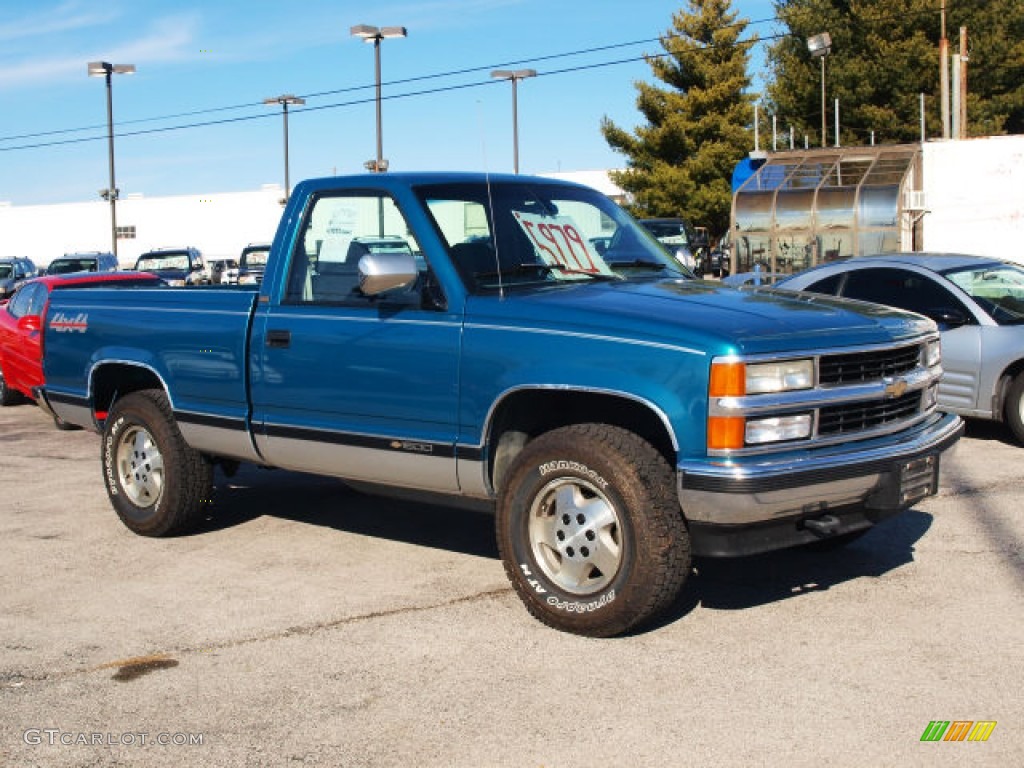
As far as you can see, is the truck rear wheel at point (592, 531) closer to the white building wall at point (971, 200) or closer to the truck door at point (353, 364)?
the truck door at point (353, 364)

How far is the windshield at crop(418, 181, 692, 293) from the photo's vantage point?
5867 mm

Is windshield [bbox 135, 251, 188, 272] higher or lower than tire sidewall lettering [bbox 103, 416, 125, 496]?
higher

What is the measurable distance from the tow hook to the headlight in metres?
0.54

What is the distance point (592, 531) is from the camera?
5.21 meters

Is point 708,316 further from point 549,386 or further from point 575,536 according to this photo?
point 575,536

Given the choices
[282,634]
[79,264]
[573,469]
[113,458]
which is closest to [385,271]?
[573,469]

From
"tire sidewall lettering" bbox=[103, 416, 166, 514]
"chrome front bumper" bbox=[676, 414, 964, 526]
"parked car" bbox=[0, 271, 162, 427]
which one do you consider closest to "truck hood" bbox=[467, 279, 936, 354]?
"chrome front bumper" bbox=[676, 414, 964, 526]

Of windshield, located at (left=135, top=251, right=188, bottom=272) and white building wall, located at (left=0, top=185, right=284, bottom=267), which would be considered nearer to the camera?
windshield, located at (left=135, top=251, right=188, bottom=272)

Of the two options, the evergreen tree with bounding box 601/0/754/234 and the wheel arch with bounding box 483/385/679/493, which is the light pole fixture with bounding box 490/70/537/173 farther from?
the wheel arch with bounding box 483/385/679/493

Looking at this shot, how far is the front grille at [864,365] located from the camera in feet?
16.7

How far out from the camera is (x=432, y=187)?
610cm

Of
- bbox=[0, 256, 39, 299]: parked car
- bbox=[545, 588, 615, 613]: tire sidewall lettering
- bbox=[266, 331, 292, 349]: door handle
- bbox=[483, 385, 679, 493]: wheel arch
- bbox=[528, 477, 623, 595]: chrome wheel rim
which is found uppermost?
bbox=[0, 256, 39, 299]: parked car

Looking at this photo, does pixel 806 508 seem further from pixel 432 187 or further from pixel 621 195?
pixel 621 195

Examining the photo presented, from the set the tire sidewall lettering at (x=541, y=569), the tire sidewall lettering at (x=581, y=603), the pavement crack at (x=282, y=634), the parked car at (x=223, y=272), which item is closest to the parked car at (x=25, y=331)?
the pavement crack at (x=282, y=634)
